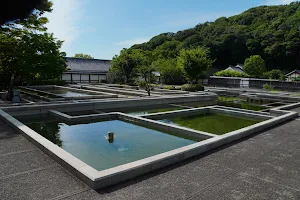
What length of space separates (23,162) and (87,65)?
34899 millimetres

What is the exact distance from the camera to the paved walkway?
3.61m

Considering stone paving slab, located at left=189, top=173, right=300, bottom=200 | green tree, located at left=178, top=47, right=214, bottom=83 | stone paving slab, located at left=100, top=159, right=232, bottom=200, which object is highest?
green tree, located at left=178, top=47, right=214, bottom=83

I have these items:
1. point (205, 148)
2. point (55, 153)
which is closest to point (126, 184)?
point (55, 153)

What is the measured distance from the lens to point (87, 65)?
38.2m

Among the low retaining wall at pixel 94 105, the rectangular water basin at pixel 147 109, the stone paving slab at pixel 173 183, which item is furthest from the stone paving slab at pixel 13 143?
the rectangular water basin at pixel 147 109

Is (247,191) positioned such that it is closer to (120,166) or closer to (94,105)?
(120,166)

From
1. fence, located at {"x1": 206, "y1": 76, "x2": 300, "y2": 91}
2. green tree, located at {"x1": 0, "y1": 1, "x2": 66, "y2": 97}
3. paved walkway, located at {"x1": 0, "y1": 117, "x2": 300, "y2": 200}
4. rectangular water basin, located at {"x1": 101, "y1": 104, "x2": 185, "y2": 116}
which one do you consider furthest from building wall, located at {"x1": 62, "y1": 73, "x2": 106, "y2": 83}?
paved walkway, located at {"x1": 0, "y1": 117, "x2": 300, "y2": 200}

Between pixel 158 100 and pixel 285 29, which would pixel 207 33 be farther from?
pixel 158 100

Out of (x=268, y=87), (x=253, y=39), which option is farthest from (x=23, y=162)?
(x=253, y=39)

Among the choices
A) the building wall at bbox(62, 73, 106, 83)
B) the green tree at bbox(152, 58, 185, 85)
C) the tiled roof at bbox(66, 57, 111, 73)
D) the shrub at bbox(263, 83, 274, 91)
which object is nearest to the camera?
the shrub at bbox(263, 83, 274, 91)

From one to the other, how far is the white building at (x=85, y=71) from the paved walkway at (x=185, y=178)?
28.7 metres

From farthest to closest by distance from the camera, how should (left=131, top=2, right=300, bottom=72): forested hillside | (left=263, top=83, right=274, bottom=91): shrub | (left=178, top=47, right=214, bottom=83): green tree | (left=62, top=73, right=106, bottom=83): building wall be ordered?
(left=131, top=2, right=300, bottom=72): forested hillside
(left=62, top=73, right=106, bottom=83): building wall
(left=263, top=83, right=274, bottom=91): shrub
(left=178, top=47, right=214, bottom=83): green tree

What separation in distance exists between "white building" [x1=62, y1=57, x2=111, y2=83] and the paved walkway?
2874cm

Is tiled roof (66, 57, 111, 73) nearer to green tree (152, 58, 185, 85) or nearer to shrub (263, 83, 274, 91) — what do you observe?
green tree (152, 58, 185, 85)
